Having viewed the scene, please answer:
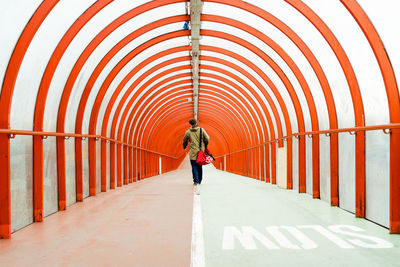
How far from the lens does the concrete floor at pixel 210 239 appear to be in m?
4.10

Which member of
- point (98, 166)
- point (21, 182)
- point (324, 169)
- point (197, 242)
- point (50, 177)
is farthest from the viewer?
point (98, 166)

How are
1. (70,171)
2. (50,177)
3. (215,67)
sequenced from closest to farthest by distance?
(50,177) → (70,171) → (215,67)

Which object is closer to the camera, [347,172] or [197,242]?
[197,242]

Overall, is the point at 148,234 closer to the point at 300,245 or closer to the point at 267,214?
the point at 300,245

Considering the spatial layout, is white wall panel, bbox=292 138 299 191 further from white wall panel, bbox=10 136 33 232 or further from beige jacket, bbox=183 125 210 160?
white wall panel, bbox=10 136 33 232

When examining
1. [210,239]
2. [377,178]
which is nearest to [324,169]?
[377,178]

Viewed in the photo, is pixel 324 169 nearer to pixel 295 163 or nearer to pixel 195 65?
pixel 295 163

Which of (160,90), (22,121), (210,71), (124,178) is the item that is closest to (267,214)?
(22,121)

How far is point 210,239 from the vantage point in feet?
16.4

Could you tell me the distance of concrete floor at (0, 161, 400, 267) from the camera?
4102 millimetres

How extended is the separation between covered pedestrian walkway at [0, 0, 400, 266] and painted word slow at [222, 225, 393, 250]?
1.0 inches

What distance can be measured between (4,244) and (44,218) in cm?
205

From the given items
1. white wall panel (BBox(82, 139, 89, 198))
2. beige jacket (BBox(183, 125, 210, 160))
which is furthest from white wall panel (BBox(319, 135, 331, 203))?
A: white wall panel (BBox(82, 139, 89, 198))

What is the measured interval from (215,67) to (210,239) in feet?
40.0
